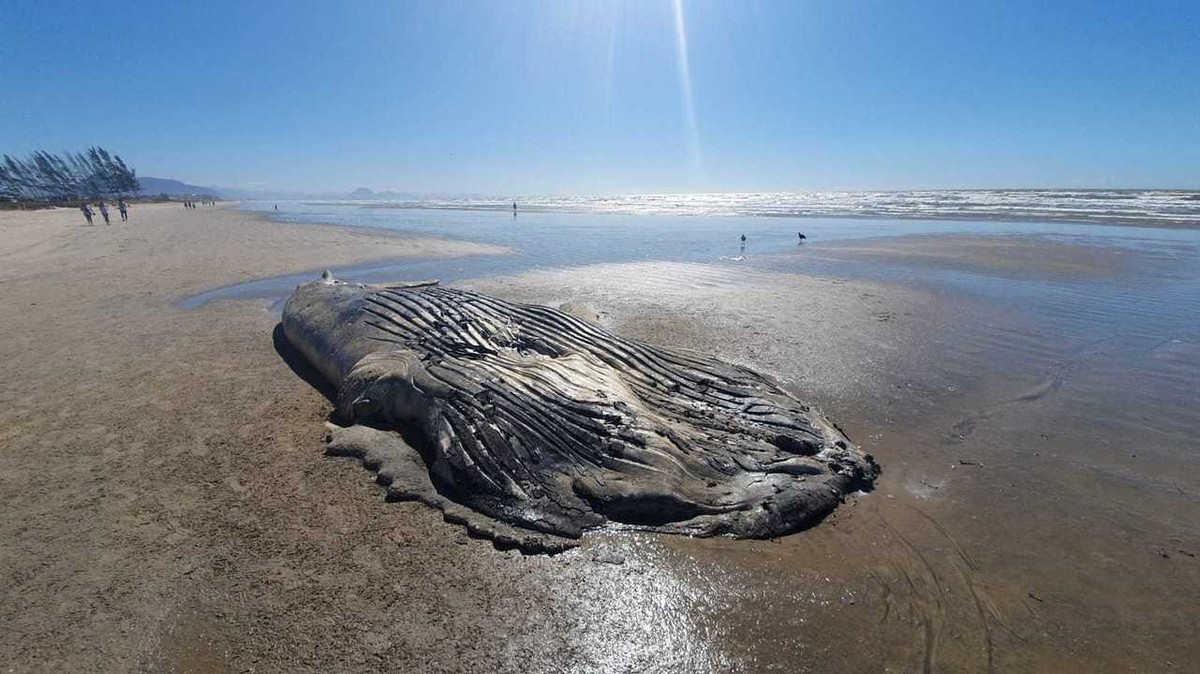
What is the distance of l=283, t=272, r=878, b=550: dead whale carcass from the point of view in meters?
4.21

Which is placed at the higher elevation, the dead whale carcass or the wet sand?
the dead whale carcass

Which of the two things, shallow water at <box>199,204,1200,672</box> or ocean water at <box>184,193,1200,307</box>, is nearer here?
shallow water at <box>199,204,1200,672</box>

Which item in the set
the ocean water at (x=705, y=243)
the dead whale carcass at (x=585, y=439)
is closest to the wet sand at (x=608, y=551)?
the dead whale carcass at (x=585, y=439)

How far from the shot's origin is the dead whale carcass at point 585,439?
4.21m

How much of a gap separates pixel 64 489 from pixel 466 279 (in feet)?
36.4

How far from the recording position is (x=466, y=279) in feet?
50.0

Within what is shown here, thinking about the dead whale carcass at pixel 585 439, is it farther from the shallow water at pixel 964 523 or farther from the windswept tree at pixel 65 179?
the windswept tree at pixel 65 179

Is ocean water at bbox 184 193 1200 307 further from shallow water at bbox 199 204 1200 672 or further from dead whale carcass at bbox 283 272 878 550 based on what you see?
dead whale carcass at bbox 283 272 878 550

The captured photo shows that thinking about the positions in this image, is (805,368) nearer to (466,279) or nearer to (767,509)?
A: (767,509)

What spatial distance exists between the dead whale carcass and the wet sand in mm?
234

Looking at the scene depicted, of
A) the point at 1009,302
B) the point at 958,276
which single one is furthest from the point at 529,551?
the point at 958,276

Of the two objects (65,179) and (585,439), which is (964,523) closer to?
(585,439)

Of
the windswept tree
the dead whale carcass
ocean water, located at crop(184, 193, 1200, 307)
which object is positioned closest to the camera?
the dead whale carcass

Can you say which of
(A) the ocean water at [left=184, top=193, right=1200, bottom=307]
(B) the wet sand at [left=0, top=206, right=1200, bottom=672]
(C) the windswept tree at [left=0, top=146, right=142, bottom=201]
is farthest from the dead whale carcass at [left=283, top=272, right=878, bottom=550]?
(C) the windswept tree at [left=0, top=146, right=142, bottom=201]
